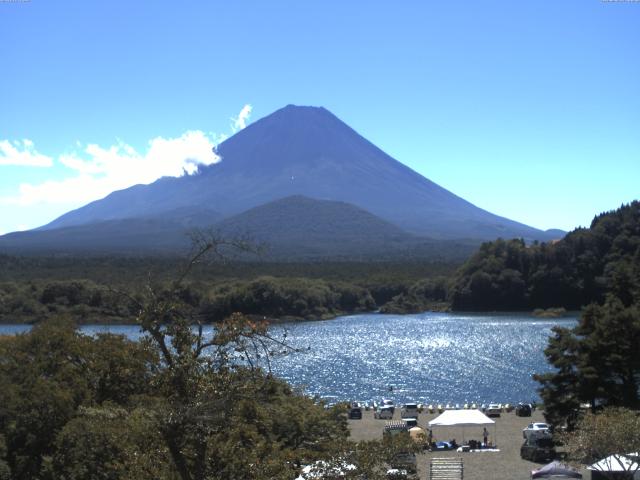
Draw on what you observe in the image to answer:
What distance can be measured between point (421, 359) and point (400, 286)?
35.5m

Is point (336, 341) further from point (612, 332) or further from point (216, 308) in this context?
point (612, 332)

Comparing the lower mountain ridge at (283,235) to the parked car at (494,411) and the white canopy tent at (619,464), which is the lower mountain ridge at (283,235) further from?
the white canopy tent at (619,464)

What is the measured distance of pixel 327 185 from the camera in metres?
182

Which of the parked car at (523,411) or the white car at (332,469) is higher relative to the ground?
the white car at (332,469)

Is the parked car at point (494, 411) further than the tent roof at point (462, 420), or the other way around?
the parked car at point (494, 411)

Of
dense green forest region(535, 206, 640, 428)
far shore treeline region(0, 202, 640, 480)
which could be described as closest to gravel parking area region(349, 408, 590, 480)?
far shore treeline region(0, 202, 640, 480)

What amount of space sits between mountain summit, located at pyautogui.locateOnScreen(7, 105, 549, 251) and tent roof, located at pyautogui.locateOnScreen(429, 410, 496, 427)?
143669 mm

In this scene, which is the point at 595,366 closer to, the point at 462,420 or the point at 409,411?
the point at 462,420

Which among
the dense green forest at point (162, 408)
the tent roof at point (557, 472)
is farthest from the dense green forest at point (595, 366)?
the dense green forest at point (162, 408)

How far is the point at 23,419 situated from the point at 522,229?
19046 cm

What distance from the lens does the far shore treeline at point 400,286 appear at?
5981 cm

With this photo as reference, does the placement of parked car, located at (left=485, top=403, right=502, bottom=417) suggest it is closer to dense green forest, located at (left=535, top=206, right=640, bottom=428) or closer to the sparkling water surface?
the sparkling water surface

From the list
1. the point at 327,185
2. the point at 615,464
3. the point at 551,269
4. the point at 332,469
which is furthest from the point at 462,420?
the point at 327,185

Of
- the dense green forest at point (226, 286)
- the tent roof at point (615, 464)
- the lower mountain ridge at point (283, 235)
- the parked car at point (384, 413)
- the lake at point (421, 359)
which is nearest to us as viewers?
the tent roof at point (615, 464)
